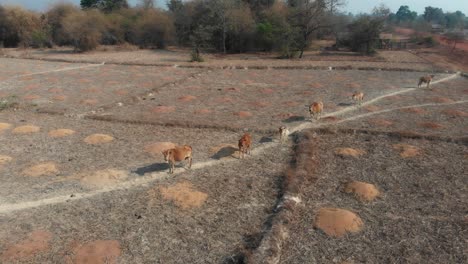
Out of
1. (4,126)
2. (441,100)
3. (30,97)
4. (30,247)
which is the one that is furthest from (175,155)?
(441,100)

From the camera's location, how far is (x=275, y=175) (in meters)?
12.2

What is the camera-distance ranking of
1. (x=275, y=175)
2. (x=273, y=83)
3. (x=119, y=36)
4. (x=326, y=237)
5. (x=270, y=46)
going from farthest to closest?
(x=119, y=36) < (x=270, y=46) < (x=273, y=83) < (x=275, y=175) < (x=326, y=237)

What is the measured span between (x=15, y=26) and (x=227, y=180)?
58267 mm

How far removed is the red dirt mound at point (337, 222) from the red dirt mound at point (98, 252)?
4.55 metres

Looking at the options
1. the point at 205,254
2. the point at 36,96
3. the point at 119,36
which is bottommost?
the point at 205,254

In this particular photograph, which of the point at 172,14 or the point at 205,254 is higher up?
the point at 172,14

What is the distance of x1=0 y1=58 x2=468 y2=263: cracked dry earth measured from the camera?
28.7 feet

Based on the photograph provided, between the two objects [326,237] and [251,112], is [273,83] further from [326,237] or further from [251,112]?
[326,237]

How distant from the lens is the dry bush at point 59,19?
54.6m

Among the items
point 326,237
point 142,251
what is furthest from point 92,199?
point 326,237

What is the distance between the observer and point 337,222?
9.47 metres

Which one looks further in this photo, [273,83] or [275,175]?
[273,83]

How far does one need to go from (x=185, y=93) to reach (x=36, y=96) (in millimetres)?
8363

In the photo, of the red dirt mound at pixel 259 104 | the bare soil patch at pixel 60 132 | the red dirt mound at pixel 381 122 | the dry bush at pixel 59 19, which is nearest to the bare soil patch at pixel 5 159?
the bare soil patch at pixel 60 132
